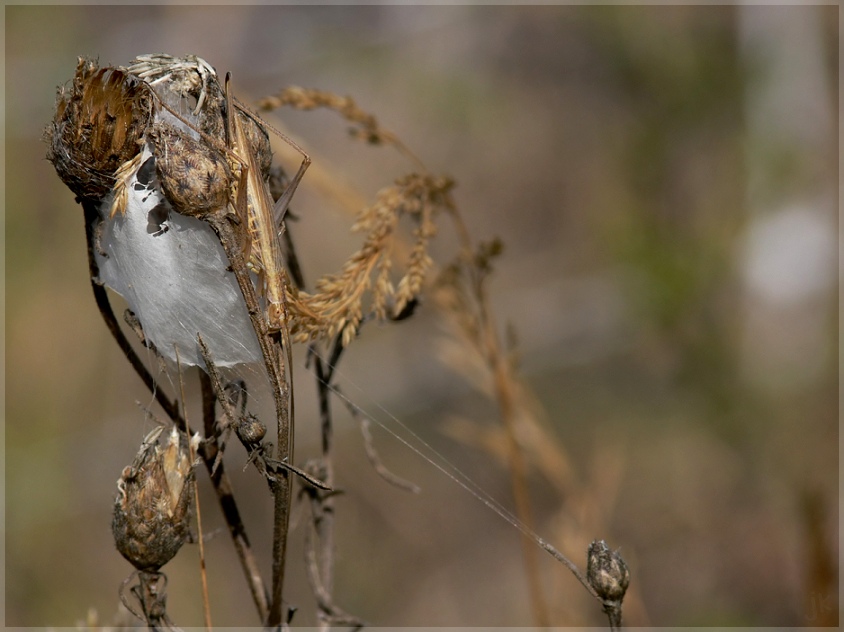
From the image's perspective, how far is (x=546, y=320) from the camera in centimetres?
373

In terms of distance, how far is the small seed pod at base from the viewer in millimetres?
764

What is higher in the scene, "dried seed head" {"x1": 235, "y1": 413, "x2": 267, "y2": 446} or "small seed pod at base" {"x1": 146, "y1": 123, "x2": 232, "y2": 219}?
"small seed pod at base" {"x1": 146, "y1": 123, "x2": 232, "y2": 219}

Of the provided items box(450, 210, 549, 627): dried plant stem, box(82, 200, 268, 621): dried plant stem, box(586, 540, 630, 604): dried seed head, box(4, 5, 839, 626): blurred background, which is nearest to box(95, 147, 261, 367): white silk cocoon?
box(82, 200, 268, 621): dried plant stem

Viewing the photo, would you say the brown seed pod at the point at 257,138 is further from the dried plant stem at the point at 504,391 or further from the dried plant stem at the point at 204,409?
the dried plant stem at the point at 504,391

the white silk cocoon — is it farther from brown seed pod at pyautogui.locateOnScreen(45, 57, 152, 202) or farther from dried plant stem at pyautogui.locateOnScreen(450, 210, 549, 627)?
dried plant stem at pyautogui.locateOnScreen(450, 210, 549, 627)

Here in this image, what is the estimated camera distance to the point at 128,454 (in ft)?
10.5

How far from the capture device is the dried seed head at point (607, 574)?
2.71 ft

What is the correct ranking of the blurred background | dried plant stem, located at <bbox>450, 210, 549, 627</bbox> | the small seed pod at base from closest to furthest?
the small seed pod at base
dried plant stem, located at <bbox>450, 210, 549, 627</bbox>
the blurred background

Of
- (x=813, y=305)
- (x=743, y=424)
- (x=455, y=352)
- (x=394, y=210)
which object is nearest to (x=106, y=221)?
(x=394, y=210)

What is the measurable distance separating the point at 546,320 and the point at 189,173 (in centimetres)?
308

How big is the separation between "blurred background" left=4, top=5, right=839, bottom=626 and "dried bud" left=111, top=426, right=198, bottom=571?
1773mm

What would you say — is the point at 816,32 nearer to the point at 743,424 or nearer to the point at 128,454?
the point at 743,424

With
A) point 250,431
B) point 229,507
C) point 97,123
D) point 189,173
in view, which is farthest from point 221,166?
point 229,507

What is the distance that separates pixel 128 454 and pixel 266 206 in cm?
269
